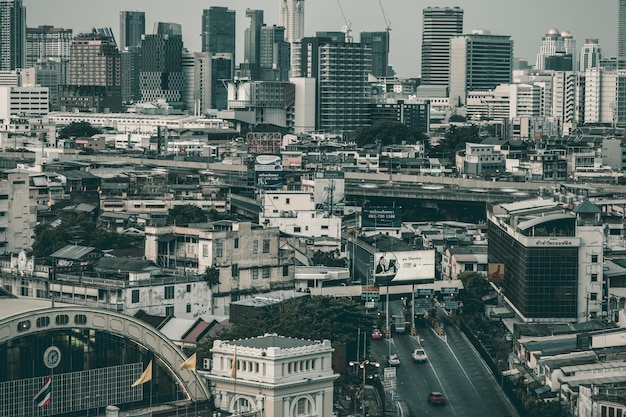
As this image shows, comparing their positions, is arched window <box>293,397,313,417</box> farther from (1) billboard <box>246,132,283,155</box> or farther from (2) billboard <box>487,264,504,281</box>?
(1) billboard <box>246,132,283,155</box>

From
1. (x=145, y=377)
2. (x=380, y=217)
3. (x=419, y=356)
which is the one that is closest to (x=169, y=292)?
(x=419, y=356)

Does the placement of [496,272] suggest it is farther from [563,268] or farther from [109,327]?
[109,327]

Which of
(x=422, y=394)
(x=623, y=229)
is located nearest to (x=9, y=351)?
(x=422, y=394)

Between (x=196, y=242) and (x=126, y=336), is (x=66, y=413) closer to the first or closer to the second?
(x=126, y=336)

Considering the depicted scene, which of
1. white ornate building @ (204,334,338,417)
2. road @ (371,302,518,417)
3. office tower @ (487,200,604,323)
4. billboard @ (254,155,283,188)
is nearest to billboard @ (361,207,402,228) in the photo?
billboard @ (254,155,283,188)

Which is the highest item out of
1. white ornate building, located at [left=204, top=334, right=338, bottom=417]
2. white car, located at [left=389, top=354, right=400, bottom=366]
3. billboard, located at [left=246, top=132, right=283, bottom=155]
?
billboard, located at [left=246, top=132, right=283, bottom=155]

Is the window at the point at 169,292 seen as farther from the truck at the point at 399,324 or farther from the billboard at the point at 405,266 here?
the billboard at the point at 405,266

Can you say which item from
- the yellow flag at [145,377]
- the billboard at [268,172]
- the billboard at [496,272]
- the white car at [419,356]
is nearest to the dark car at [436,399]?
the white car at [419,356]
